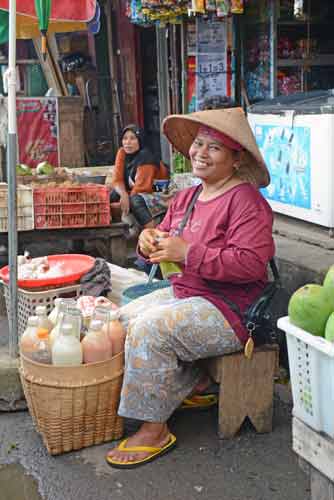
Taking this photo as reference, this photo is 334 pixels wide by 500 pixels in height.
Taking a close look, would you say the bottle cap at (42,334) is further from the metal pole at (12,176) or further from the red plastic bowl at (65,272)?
the red plastic bowl at (65,272)

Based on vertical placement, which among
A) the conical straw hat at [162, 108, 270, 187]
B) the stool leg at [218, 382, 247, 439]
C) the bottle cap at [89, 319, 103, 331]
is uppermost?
the conical straw hat at [162, 108, 270, 187]

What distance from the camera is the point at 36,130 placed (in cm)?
1074

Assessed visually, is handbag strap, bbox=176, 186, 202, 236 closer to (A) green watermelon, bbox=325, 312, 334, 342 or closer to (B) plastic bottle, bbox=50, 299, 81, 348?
(B) plastic bottle, bbox=50, 299, 81, 348

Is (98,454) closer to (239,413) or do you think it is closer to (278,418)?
(239,413)

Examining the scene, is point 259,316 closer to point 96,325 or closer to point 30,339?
point 96,325

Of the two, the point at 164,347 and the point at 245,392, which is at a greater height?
the point at 164,347

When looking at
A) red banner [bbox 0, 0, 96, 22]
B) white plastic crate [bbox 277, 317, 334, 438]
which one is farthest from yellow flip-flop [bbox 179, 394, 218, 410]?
red banner [bbox 0, 0, 96, 22]

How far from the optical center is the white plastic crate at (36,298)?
4258 mm

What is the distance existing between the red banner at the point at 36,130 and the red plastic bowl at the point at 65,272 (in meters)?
6.30

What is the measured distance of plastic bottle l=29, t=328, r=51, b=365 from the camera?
344 cm

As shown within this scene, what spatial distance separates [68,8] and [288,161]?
2.10 meters

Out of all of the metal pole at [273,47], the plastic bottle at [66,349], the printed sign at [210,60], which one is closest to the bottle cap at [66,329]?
the plastic bottle at [66,349]

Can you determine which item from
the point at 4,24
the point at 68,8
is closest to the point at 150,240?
the point at 68,8

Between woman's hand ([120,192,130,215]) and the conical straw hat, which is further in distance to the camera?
woman's hand ([120,192,130,215])
